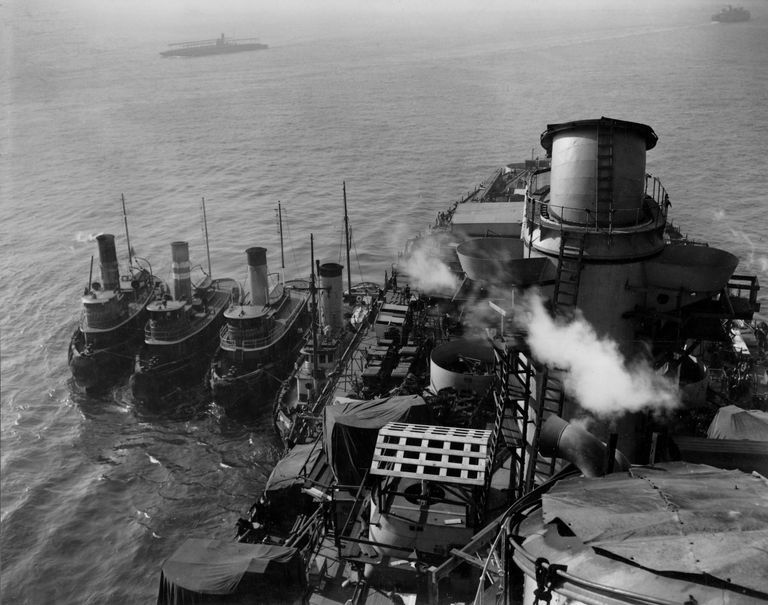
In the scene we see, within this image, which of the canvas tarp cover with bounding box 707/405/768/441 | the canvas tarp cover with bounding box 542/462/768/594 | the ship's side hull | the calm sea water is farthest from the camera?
A: the ship's side hull

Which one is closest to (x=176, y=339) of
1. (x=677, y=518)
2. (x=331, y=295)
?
(x=331, y=295)

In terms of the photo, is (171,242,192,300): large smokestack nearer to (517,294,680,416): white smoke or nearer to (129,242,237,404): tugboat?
(129,242,237,404): tugboat

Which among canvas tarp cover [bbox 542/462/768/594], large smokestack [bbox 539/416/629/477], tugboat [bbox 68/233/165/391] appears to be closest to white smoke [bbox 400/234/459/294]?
tugboat [bbox 68/233/165/391]

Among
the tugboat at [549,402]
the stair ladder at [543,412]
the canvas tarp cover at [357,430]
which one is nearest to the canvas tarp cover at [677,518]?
the tugboat at [549,402]

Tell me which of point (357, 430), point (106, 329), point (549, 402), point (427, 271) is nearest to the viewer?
point (549, 402)

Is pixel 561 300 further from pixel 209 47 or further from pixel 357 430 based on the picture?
pixel 209 47

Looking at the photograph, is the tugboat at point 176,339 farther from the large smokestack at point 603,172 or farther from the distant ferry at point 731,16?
the distant ferry at point 731,16
